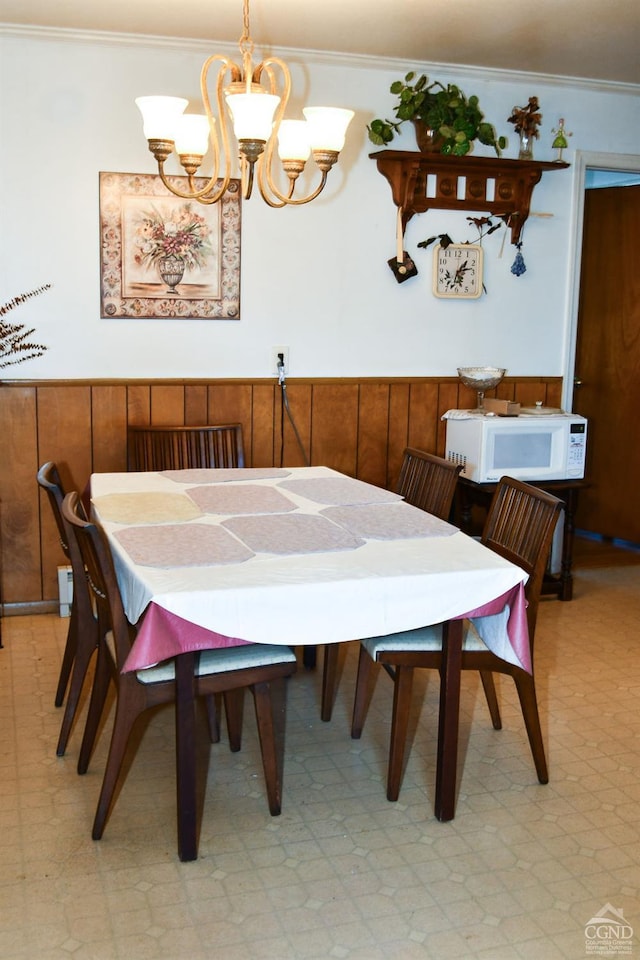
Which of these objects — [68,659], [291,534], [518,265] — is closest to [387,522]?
[291,534]

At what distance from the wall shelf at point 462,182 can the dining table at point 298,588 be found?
1.97 metres

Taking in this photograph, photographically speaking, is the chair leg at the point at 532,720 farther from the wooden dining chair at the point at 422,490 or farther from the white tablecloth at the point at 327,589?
the wooden dining chair at the point at 422,490

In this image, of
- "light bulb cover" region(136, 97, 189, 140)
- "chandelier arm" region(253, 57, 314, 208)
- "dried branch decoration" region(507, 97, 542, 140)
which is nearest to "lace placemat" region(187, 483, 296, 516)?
"chandelier arm" region(253, 57, 314, 208)

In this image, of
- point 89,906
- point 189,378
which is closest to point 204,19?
point 189,378

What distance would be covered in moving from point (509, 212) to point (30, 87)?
215cm

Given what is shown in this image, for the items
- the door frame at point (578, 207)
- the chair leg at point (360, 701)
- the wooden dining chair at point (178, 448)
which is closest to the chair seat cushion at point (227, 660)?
the chair leg at point (360, 701)

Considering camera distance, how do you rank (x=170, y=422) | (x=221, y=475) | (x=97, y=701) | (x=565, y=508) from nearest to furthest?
(x=97, y=701)
(x=221, y=475)
(x=170, y=422)
(x=565, y=508)

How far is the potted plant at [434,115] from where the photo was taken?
4027mm

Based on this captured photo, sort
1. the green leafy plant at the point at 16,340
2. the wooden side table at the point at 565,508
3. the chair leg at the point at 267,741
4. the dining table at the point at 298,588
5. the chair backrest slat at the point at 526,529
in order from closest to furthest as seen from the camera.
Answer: the dining table at the point at 298,588
the chair leg at the point at 267,741
the chair backrest slat at the point at 526,529
the green leafy plant at the point at 16,340
the wooden side table at the point at 565,508

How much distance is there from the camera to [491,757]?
9.10 ft

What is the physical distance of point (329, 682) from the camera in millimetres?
3000

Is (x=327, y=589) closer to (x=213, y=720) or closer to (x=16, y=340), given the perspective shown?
(x=213, y=720)

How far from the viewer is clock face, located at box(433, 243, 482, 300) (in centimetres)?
430

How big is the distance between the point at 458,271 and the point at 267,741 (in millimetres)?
2653
